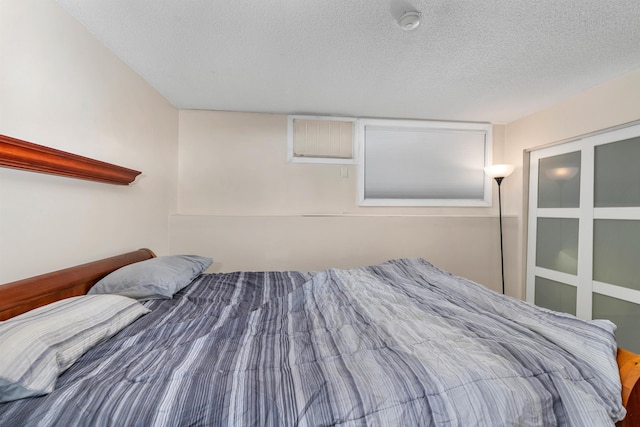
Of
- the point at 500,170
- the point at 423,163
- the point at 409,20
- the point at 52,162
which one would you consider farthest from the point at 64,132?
the point at 500,170

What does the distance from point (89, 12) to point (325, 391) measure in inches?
82.2

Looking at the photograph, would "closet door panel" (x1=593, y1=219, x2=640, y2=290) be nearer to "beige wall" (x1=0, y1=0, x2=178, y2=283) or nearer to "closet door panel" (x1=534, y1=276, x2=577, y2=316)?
"closet door panel" (x1=534, y1=276, x2=577, y2=316)

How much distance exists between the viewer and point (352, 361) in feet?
3.12

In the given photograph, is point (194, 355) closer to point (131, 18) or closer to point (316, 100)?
point (131, 18)

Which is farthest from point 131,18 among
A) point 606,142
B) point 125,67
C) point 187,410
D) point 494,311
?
point 606,142

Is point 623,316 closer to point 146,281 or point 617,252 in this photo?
point 617,252

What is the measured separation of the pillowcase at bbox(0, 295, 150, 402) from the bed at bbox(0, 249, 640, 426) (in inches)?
1.1

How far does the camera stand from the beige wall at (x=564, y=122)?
2.05 metres

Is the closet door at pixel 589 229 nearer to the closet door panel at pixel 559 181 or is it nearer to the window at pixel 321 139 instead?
the closet door panel at pixel 559 181

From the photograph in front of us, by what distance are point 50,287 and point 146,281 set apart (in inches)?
16.2

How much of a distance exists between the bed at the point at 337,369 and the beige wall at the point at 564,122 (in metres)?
1.83

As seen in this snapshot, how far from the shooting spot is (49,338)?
2.95ft

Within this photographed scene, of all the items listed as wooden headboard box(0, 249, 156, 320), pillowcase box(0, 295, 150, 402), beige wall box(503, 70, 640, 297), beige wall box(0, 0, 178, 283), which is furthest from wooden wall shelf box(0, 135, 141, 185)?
beige wall box(503, 70, 640, 297)

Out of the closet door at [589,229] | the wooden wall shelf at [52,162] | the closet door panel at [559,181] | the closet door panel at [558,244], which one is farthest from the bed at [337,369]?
the closet door panel at [559,181]
